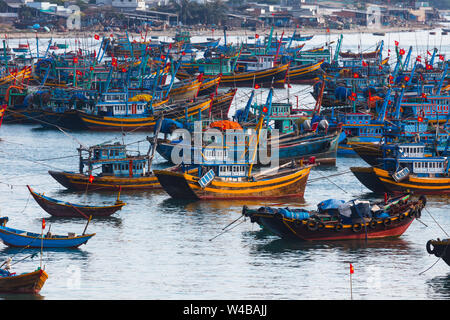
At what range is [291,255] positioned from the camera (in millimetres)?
48375

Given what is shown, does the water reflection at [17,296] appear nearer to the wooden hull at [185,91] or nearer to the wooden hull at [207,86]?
the wooden hull at [185,91]

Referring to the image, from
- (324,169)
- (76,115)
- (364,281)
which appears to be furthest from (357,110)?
(364,281)

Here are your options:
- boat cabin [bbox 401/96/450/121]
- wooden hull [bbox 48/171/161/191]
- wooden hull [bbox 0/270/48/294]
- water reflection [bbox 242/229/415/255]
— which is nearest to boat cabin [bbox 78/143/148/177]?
wooden hull [bbox 48/171/161/191]

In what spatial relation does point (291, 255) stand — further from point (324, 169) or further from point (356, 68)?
point (356, 68)

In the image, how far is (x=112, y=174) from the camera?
6250 centimetres

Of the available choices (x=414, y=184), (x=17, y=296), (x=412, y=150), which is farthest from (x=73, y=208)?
(x=412, y=150)

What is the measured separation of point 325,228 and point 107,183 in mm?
17196

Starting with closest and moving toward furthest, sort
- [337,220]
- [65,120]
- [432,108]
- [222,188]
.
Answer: [337,220] → [222,188] → [432,108] → [65,120]

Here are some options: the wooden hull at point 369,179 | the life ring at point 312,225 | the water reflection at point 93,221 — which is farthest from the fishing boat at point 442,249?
the water reflection at point 93,221

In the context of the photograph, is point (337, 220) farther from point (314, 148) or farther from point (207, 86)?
point (207, 86)

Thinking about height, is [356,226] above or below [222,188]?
above

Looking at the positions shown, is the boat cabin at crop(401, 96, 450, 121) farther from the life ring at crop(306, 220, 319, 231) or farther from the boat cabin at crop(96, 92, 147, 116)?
the life ring at crop(306, 220, 319, 231)

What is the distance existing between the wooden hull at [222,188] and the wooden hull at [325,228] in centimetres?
846

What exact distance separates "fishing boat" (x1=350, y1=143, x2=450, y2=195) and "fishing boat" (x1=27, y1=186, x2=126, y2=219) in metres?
15.7
